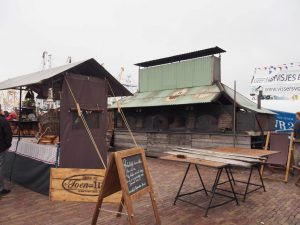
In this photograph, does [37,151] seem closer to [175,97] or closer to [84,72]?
[84,72]

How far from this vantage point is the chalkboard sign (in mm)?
4062

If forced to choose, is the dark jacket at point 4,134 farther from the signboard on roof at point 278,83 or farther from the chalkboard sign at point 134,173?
the signboard on roof at point 278,83

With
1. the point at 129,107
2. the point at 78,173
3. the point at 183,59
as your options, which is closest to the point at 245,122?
the point at 183,59

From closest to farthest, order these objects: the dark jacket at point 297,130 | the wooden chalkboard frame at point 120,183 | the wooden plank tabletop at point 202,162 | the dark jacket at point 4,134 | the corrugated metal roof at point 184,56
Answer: the wooden chalkboard frame at point 120,183
the wooden plank tabletop at point 202,162
the dark jacket at point 4,134
the dark jacket at point 297,130
the corrugated metal roof at point 184,56

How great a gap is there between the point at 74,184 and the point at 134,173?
2366mm

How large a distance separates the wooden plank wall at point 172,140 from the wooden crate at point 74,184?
6.13 m

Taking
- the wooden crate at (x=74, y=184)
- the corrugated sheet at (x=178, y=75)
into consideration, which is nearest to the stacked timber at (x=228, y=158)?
the wooden crate at (x=74, y=184)

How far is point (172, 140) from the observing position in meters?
12.4

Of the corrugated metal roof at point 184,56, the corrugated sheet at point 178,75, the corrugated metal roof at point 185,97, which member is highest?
the corrugated metal roof at point 184,56

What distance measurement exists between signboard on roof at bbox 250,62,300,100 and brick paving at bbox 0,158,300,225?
405 inches

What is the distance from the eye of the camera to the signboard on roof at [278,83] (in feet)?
51.2

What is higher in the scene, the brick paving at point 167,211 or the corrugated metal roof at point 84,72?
the corrugated metal roof at point 84,72

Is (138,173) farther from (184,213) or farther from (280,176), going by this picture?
(280,176)

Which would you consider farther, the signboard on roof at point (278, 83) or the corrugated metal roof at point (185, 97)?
the signboard on roof at point (278, 83)
